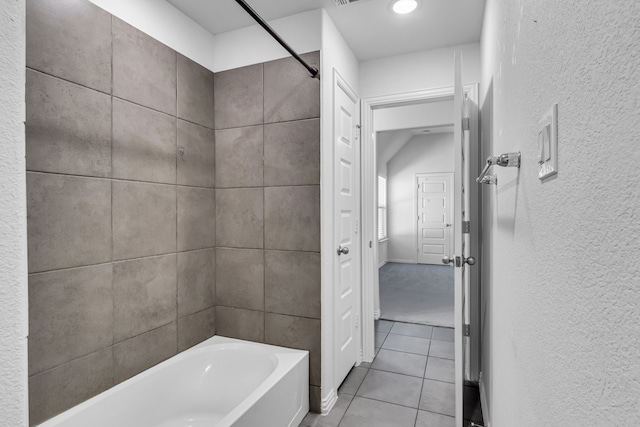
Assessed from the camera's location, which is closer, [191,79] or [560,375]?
[560,375]

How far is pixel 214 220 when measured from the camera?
7.84 ft

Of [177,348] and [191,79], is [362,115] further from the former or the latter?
[177,348]

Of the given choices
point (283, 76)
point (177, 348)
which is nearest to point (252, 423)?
point (177, 348)

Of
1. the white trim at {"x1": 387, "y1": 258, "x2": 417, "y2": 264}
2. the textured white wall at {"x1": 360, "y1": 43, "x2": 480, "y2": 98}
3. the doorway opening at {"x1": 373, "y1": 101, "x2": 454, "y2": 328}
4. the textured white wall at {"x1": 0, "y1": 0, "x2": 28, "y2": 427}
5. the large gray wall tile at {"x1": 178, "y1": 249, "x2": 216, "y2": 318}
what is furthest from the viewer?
the white trim at {"x1": 387, "y1": 258, "x2": 417, "y2": 264}

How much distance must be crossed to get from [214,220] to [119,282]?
779mm

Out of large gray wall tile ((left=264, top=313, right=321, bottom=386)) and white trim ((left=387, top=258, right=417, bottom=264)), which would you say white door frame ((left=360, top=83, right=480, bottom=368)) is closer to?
large gray wall tile ((left=264, top=313, right=321, bottom=386))

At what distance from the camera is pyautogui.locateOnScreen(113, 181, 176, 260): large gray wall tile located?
5.66 feet

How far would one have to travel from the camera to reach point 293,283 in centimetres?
218

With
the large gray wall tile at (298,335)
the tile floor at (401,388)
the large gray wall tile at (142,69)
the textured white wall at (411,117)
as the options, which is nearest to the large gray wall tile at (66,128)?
the large gray wall tile at (142,69)

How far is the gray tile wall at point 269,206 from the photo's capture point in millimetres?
2127

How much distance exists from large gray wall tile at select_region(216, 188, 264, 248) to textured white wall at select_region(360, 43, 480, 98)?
4.29 feet

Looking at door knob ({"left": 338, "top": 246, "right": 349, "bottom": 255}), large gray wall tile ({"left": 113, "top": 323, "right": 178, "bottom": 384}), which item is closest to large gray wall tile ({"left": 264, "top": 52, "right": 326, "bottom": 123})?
door knob ({"left": 338, "top": 246, "right": 349, "bottom": 255})

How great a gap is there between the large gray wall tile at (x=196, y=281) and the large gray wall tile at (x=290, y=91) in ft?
3.35

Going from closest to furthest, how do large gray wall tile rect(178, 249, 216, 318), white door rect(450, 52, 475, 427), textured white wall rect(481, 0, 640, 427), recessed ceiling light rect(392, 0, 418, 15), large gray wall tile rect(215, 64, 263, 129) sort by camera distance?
textured white wall rect(481, 0, 640, 427)
white door rect(450, 52, 475, 427)
recessed ceiling light rect(392, 0, 418, 15)
large gray wall tile rect(178, 249, 216, 318)
large gray wall tile rect(215, 64, 263, 129)
